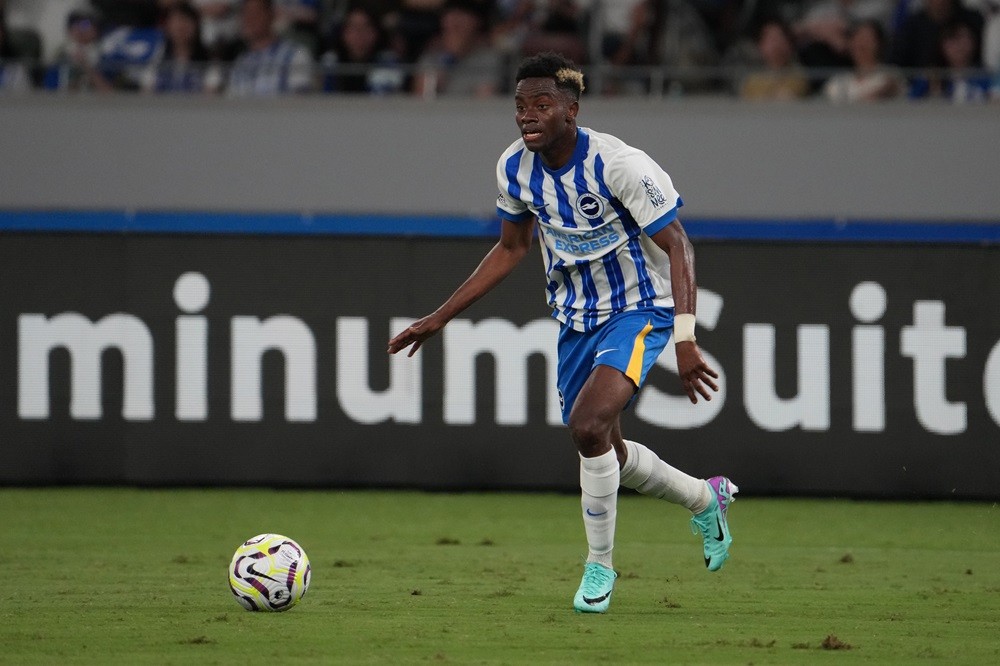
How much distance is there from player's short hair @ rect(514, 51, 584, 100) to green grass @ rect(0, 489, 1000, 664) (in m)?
2.12

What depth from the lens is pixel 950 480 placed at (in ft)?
34.4

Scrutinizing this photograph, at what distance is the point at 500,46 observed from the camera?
12.8 meters

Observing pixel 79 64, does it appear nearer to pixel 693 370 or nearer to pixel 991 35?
pixel 991 35

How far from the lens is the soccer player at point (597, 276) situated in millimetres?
6133

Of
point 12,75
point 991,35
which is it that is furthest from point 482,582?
point 12,75

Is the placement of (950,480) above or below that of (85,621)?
below

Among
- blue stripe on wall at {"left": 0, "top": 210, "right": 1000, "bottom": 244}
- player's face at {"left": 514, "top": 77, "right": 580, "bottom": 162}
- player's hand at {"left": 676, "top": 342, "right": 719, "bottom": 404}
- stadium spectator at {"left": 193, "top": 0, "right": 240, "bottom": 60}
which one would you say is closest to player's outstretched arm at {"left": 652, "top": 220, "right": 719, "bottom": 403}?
player's hand at {"left": 676, "top": 342, "right": 719, "bottom": 404}

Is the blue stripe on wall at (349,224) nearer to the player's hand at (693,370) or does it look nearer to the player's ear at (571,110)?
the player's ear at (571,110)

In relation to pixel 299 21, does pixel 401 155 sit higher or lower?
lower

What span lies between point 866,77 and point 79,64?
21.3 ft

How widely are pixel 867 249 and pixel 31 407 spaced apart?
5942mm

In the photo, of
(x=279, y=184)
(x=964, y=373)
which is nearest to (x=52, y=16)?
(x=279, y=184)

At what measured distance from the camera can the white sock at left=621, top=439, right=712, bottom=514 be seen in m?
6.62

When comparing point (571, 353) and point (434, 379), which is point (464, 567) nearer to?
point (571, 353)
